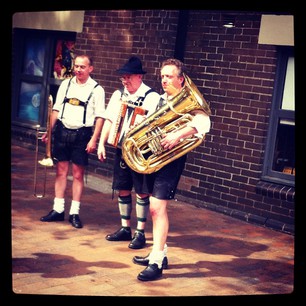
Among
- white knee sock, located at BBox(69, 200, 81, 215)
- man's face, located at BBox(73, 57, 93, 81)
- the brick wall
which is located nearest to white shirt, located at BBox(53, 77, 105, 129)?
man's face, located at BBox(73, 57, 93, 81)

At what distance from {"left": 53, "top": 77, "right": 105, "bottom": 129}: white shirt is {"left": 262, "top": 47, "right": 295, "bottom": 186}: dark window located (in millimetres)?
1833

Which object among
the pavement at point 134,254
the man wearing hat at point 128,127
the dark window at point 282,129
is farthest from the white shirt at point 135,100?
the dark window at point 282,129

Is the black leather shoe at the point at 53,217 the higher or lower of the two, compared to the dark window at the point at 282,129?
lower

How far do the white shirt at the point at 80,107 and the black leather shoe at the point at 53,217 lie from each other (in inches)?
29.7

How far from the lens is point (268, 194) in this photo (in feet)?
18.0

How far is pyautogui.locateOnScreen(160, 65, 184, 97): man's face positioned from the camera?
12.5ft

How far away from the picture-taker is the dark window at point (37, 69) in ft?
25.3

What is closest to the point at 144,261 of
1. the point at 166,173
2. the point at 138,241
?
the point at 138,241

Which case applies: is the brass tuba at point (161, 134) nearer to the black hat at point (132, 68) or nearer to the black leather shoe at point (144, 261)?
the black hat at point (132, 68)

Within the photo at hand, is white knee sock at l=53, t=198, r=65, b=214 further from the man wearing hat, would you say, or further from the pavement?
the man wearing hat

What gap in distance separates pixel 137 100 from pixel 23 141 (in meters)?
3.87

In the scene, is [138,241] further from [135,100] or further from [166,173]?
[135,100]

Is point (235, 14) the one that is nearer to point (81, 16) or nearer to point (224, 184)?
point (224, 184)

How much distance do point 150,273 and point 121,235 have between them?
82cm
